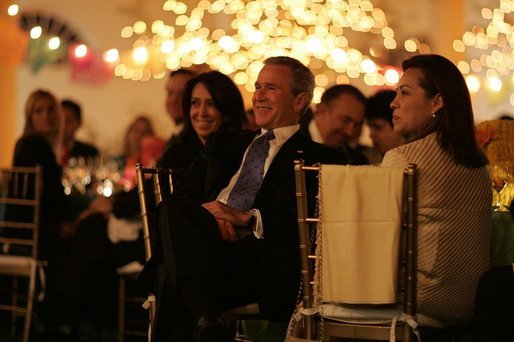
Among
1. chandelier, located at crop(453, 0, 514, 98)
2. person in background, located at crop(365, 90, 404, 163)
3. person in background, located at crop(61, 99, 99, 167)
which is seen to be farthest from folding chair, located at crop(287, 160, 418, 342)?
chandelier, located at crop(453, 0, 514, 98)

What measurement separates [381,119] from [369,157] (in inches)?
19.6

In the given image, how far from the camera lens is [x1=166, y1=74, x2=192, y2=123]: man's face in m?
5.09

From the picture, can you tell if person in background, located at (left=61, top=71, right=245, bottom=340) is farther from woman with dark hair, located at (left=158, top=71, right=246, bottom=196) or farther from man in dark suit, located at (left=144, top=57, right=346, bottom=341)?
man in dark suit, located at (left=144, top=57, right=346, bottom=341)

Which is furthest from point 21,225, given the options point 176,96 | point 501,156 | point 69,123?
point 501,156

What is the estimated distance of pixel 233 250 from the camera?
3324 mm

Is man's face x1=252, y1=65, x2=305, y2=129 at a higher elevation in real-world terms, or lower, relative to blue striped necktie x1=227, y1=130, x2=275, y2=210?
higher

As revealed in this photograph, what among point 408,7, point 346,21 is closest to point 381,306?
point 346,21

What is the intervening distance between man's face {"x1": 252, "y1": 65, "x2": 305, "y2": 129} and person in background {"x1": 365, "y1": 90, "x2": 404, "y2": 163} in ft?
2.28

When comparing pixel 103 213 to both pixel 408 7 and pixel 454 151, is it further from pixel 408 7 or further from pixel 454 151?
pixel 408 7

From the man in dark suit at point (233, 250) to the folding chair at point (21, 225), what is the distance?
161 cm

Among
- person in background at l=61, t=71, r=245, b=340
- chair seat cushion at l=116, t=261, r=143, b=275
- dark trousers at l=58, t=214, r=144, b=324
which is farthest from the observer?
dark trousers at l=58, t=214, r=144, b=324

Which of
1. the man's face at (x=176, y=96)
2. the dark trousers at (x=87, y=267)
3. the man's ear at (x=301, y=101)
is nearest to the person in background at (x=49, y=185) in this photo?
the dark trousers at (x=87, y=267)

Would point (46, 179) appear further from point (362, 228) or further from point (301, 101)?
point (362, 228)

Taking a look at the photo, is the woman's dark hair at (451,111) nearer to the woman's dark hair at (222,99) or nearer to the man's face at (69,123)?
the woman's dark hair at (222,99)
